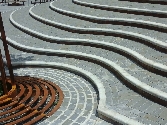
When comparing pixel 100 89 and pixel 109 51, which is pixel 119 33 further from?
pixel 100 89

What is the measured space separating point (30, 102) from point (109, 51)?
3.88m

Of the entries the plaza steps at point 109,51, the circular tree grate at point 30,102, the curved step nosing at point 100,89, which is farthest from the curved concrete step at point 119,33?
the circular tree grate at point 30,102

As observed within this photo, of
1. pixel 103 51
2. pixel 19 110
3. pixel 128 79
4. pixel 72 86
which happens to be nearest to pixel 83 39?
pixel 103 51

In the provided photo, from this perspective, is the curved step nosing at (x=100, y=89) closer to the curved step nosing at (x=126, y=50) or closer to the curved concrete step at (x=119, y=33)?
the curved step nosing at (x=126, y=50)

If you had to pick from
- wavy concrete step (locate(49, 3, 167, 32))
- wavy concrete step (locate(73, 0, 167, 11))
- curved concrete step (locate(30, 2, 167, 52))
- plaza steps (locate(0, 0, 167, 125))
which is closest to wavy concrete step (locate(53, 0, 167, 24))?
plaza steps (locate(0, 0, 167, 125))

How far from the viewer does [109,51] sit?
9.24m

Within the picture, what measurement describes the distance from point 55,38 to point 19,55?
177 centimetres

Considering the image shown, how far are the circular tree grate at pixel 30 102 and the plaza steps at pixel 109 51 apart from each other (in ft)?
4.25

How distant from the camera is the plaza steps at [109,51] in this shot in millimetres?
5957

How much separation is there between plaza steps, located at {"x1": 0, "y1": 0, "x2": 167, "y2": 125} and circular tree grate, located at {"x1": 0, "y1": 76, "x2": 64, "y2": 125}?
1.29m

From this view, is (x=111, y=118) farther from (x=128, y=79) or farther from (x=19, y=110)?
(x=19, y=110)

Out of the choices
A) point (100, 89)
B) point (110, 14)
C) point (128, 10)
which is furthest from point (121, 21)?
point (100, 89)

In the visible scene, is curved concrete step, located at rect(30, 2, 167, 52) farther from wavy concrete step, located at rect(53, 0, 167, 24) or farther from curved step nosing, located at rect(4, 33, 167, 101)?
curved step nosing, located at rect(4, 33, 167, 101)

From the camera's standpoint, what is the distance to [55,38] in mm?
10961
